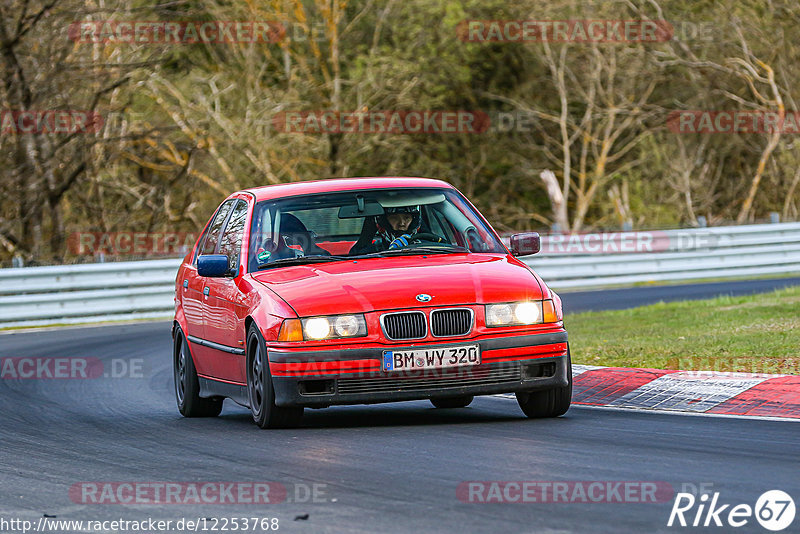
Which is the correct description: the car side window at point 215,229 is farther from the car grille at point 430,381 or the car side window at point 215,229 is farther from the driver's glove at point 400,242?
the car grille at point 430,381

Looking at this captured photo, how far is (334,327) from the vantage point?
8516 mm

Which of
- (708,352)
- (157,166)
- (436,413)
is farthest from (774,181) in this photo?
(436,413)

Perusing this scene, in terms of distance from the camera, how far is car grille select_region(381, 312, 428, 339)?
849cm

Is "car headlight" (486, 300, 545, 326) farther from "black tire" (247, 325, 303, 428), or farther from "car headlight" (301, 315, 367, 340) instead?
"black tire" (247, 325, 303, 428)

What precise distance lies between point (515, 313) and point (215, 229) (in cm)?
336

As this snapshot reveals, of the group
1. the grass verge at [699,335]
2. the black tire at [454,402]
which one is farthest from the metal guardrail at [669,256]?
the black tire at [454,402]

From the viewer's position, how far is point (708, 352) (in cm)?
1188

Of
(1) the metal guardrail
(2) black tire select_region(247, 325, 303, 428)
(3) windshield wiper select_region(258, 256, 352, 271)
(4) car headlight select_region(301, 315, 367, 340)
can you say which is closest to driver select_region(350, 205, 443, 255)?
(3) windshield wiper select_region(258, 256, 352, 271)

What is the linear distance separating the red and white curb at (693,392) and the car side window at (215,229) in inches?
119

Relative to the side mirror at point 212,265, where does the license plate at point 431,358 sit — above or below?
below

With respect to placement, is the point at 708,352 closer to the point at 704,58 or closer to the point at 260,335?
the point at 260,335

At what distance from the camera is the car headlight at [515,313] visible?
28.3ft

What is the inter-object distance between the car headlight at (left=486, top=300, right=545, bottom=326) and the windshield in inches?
41.8

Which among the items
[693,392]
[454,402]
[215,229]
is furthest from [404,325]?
[215,229]
